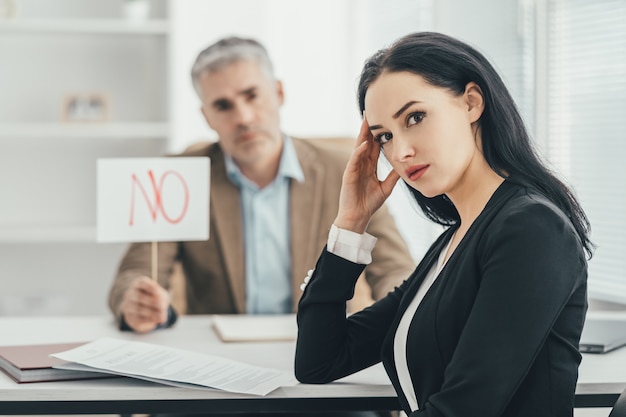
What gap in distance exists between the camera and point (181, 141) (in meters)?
3.35

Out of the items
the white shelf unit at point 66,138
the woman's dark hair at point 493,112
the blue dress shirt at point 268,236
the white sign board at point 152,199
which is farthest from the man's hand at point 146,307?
the white shelf unit at point 66,138

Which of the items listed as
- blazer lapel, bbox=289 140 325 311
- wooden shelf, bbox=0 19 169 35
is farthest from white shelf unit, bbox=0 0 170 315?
blazer lapel, bbox=289 140 325 311

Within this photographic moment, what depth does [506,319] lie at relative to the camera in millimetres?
1050

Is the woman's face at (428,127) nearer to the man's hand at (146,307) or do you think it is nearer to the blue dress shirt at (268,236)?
the man's hand at (146,307)

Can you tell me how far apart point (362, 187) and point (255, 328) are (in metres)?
0.50

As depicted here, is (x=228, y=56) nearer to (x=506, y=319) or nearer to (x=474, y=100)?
(x=474, y=100)

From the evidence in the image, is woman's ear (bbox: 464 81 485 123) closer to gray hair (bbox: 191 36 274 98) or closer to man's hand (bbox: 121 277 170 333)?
man's hand (bbox: 121 277 170 333)

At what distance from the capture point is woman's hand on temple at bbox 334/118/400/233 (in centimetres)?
141

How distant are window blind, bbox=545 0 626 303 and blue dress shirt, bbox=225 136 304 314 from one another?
769mm

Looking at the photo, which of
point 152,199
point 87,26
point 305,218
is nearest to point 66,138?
point 87,26

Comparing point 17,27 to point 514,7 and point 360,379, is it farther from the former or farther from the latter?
point 360,379

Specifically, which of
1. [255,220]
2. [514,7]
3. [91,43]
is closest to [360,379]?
[255,220]

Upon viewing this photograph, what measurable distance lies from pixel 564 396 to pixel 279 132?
129 cm

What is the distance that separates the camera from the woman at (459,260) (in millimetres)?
1056
